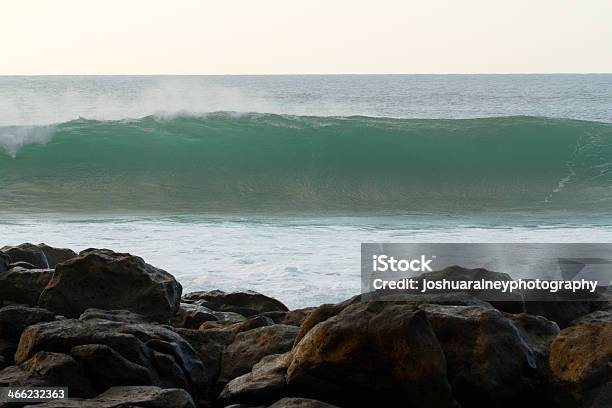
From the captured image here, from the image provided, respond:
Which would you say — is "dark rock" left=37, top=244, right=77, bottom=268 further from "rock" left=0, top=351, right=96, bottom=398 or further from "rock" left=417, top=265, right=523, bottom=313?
"rock" left=0, top=351, right=96, bottom=398

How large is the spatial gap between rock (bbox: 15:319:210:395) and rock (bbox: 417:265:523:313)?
146cm

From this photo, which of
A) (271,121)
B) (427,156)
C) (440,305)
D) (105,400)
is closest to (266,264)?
(440,305)

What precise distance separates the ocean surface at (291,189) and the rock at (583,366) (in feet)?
11.1

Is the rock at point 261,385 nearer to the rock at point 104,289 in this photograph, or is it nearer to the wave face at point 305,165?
the rock at point 104,289

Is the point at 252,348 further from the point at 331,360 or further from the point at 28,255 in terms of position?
the point at 28,255

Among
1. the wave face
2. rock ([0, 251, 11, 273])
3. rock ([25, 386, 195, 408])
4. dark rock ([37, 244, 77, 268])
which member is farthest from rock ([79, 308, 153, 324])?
the wave face

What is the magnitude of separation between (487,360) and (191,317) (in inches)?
83.9

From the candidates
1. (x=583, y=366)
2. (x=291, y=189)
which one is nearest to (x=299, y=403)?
(x=583, y=366)

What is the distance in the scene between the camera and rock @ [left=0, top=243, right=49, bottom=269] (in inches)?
235

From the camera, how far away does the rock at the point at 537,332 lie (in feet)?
12.0

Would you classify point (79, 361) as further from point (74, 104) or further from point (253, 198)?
point (74, 104)

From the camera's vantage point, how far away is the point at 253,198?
15664mm

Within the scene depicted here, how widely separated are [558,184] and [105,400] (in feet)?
49.0

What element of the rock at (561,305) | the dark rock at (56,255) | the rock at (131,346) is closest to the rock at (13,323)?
the rock at (131,346)
